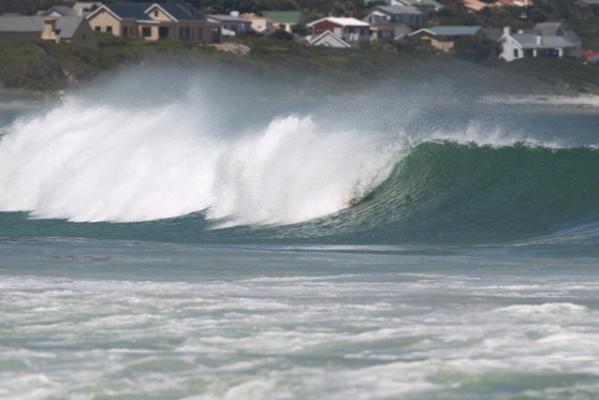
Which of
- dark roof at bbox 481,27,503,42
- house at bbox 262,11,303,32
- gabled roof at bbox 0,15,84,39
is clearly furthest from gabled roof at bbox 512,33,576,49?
gabled roof at bbox 0,15,84,39

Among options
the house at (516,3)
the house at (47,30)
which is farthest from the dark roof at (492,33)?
the house at (47,30)

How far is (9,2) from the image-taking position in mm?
108625

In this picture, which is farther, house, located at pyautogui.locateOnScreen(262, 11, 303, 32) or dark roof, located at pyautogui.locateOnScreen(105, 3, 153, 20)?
house, located at pyautogui.locateOnScreen(262, 11, 303, 32)

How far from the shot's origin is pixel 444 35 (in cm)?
10919

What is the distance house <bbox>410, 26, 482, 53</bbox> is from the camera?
108 m

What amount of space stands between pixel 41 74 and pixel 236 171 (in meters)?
58.7

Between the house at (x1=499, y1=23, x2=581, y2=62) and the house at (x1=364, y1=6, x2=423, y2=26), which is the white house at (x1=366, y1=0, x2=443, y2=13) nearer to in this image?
the house at (x1=364, y1=6, x2=423, y2=26)

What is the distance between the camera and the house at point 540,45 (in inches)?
4311

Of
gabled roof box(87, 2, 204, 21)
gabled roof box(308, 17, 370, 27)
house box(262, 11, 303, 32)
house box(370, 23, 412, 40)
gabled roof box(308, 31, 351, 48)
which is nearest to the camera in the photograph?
gabled roof box(87, 2, 204, 21)

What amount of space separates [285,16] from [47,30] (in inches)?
1133

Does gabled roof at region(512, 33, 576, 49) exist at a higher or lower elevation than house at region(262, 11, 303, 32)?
lower

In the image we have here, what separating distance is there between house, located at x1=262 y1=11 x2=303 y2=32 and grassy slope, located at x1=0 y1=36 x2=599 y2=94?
33.6 feet

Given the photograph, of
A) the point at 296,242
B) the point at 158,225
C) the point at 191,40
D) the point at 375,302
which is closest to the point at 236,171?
the point at 158,225

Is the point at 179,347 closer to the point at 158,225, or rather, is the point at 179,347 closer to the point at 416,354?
the point at 416,354
